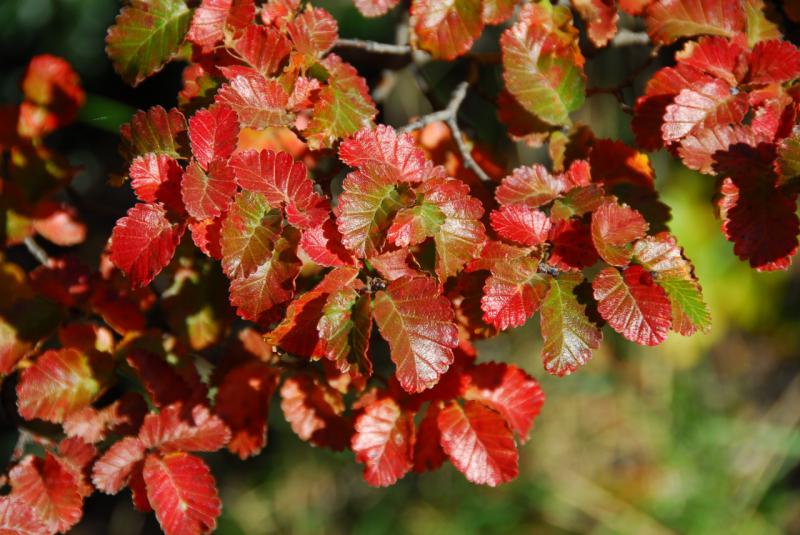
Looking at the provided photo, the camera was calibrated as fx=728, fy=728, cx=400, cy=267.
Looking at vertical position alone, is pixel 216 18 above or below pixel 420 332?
above

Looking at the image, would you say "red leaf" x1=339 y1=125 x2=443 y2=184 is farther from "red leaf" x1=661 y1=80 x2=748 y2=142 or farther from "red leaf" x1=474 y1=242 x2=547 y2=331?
"red leaf" x1=661 y1=80 x2=748 y2=142

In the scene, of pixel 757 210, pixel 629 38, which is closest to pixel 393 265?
pixel 757 210

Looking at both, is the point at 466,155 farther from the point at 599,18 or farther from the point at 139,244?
the point at 139,244

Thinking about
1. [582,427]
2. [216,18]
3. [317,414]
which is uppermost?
[216,18]

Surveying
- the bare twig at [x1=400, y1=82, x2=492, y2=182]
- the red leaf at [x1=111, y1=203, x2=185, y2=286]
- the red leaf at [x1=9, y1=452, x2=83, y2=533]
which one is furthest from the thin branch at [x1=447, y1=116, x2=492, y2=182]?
the red leaf at [x1=9, y1=452, x2=83, y2=533]

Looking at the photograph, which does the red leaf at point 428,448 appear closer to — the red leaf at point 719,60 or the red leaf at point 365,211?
the red leaf at point 365,211

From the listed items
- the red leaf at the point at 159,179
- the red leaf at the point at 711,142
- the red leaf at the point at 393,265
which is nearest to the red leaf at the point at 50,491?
Result: the red leaf at the point at 159,179
